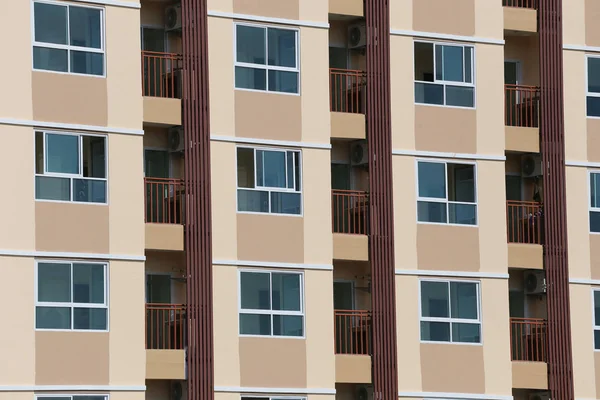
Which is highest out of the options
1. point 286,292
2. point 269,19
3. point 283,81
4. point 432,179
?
point 269,19

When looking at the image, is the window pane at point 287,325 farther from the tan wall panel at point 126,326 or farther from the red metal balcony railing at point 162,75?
the red metal balcony railing at point 162,75

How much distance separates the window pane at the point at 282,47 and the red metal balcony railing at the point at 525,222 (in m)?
6.89

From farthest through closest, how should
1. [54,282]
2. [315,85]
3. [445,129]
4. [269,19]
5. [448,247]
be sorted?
[445,129] → [448,247] → [315,85] → [269,19] → [54,282]

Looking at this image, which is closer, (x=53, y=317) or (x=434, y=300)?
(x=53, y=317)

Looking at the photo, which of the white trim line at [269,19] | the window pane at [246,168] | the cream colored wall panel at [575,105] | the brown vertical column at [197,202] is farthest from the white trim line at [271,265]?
the cream colored wall panel at [575,105]

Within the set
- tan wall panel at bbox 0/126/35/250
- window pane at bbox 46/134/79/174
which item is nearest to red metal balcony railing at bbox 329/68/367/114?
window pane at bbox 46/134/79/174

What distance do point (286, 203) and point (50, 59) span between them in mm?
6497

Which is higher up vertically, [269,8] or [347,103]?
[269,8]

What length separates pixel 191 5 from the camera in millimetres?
44062

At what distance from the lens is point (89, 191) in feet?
140

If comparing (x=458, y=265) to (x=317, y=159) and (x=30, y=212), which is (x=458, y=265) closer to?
(x=317, y=159)

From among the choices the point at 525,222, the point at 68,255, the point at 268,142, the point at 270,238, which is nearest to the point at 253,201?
the point at 270,238

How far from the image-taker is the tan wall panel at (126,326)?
4216 centimetres

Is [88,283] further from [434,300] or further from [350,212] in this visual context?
[434,300]
